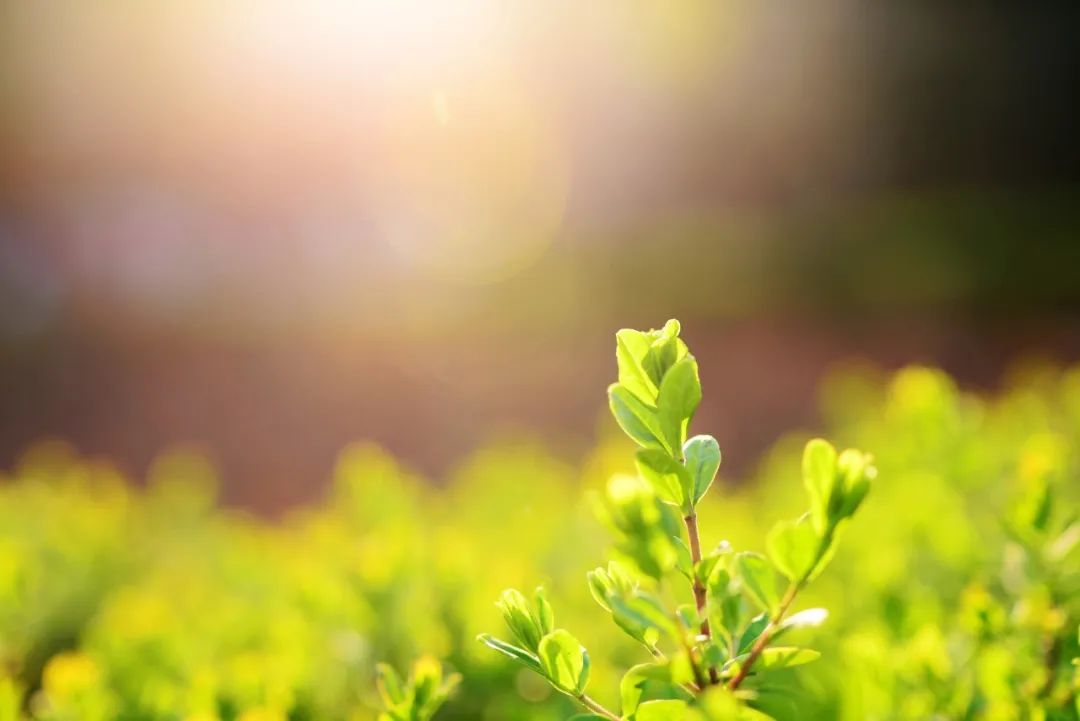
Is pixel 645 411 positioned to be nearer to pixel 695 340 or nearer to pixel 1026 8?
pixel 695 340

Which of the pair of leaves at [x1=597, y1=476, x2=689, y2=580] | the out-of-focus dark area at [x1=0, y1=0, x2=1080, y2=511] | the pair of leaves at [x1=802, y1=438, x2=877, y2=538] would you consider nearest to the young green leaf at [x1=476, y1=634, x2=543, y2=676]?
the pair of leaves at [x1=597, y1=476, x2=689, y2=580]

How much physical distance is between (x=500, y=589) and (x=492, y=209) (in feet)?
34.6

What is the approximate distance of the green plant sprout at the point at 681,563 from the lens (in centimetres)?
59

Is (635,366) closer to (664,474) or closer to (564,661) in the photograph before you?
(664,474)

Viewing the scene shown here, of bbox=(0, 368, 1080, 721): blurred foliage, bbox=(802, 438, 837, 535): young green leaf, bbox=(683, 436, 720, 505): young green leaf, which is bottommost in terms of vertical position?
bbox=(0, 368, 1080, 721): blurred foliage

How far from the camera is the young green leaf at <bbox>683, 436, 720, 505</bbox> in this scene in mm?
645

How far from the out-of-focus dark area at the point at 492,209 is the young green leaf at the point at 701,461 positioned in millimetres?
5676

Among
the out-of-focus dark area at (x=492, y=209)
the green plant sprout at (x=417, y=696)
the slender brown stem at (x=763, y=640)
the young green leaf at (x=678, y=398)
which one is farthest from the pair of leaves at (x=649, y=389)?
the out-of-focus dark area at (x=492, y=209)

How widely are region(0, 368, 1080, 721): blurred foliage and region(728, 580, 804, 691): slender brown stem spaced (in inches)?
1.9

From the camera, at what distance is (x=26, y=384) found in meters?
8.07

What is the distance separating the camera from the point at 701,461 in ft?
2.15

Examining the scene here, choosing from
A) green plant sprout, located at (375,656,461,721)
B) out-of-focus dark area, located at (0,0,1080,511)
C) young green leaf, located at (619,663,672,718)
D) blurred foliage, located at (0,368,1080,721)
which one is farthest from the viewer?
out-of-focus dark area, located at (0,0,1080,511)

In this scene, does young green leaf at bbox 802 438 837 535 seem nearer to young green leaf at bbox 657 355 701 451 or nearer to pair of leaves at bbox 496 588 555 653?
young green leaf at bbox 657 355 701 451

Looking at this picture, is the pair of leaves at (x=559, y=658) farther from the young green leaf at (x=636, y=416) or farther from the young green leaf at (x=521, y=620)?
the young green leaf at (x=636, y=416)
